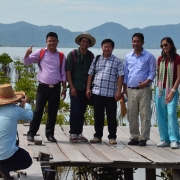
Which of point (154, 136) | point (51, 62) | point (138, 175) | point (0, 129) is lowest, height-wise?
point (138, 175)

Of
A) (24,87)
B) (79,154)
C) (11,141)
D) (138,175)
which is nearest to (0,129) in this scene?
(11,141)

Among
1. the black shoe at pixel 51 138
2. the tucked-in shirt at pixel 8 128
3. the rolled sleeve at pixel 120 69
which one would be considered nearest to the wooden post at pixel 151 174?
the black shoe at pixel 51 138

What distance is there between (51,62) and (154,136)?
202 cm

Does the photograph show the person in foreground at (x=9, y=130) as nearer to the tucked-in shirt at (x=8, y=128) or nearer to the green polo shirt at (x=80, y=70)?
the tucked-in shirt at (x=8, y=128)

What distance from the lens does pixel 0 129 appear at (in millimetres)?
5320

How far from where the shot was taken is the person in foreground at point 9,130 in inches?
210

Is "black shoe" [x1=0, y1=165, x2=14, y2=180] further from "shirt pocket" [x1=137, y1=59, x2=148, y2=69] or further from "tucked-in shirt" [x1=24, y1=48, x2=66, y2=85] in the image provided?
"shirt pocket" [x1=137, y1=59, x2=148, y2=69]

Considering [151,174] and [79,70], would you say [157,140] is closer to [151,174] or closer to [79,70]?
[151,174]

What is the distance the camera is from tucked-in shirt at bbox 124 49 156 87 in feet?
23.1

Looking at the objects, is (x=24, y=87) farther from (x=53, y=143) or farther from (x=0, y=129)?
(x=0, y=129)

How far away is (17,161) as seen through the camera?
5.47m

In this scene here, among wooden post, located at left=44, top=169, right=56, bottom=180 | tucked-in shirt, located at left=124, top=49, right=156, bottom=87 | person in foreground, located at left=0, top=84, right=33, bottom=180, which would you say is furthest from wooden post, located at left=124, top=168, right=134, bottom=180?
person in foreground, located at left=0, top=84, right=33, bottom=180

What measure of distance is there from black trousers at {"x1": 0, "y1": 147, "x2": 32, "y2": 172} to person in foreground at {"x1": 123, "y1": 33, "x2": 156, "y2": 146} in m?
2.06

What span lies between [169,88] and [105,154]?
3.80 ft
